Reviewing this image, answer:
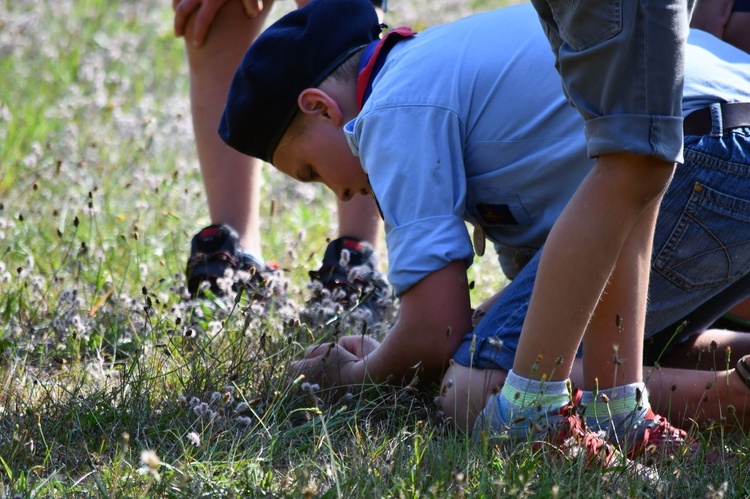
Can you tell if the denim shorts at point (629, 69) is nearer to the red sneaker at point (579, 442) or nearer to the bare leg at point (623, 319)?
the bare leg at point (623, 319)

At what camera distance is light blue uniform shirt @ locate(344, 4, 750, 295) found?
8.14 ft

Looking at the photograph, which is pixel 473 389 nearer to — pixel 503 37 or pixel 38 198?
pixel 503 37

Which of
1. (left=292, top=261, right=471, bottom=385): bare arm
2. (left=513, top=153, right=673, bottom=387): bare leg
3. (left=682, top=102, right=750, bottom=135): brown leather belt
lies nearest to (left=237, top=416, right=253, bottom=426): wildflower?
(left=292, top=261, right=471, bottom=385): bare arm

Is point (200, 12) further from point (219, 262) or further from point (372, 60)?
point (372, 60)

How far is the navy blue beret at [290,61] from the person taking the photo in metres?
2.76

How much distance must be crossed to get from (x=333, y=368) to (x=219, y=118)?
4.34 feet

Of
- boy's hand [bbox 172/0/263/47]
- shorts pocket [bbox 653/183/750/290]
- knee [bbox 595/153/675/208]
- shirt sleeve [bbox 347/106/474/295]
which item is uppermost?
boy's hand [bbox 172/0/263/47]

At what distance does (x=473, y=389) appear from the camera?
2.48 m

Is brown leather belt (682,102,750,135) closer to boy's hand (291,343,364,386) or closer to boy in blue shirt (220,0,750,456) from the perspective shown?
boy in blue shirt (220,0,750,456)

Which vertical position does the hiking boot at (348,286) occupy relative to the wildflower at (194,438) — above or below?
below

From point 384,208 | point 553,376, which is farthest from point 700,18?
point 553,376

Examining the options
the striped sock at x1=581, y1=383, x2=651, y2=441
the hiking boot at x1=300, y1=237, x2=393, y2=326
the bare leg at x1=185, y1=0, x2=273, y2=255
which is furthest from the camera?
the bare leg at x1=185, y1=0, x2=273, y2=255


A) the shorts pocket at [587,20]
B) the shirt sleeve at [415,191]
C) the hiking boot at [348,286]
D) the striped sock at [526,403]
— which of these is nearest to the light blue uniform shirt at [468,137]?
the shirt sleeve at [415,191]

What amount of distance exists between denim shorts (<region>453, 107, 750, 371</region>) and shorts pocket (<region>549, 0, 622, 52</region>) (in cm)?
68
